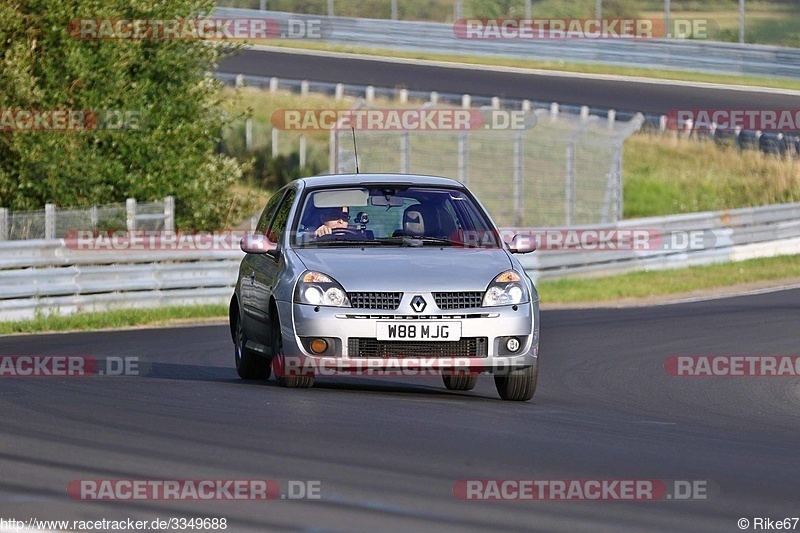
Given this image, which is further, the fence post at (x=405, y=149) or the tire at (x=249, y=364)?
the fence post at (x=405, y=149)

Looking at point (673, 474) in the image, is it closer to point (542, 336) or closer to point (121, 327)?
point (542, 336)

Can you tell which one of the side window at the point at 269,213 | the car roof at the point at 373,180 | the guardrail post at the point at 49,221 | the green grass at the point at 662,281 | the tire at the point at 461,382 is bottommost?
the green grass at the point at 662,281

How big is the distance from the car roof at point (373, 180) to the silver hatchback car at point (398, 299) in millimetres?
171

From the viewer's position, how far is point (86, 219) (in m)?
22.0

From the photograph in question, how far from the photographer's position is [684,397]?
41.1 feet

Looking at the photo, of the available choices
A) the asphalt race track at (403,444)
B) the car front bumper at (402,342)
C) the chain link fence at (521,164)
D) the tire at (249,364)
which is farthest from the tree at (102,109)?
the car front bumper at (402,342)

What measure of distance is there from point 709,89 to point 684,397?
30769 mm

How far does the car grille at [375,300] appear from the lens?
1041 cm

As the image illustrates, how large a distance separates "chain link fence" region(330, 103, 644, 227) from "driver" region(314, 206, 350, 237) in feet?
55.1

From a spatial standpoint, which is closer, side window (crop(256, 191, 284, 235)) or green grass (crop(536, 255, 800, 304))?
side window (crop(256, 191, 284, 235))

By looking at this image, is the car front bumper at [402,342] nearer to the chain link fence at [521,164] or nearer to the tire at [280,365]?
the tire at [280,365]

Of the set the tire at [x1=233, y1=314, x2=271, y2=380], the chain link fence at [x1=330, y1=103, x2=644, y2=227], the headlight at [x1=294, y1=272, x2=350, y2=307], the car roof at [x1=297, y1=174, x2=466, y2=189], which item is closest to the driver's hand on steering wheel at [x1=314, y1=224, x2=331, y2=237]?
the car roof at [x1=297, y1=174, x2=466, y2=189]

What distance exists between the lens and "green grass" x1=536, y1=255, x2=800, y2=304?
25.5m

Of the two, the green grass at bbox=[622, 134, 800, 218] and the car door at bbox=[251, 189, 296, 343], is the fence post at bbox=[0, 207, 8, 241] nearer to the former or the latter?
the car door at bbox=[251, 189, 296, 343]
